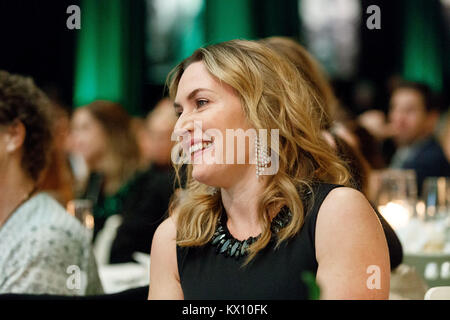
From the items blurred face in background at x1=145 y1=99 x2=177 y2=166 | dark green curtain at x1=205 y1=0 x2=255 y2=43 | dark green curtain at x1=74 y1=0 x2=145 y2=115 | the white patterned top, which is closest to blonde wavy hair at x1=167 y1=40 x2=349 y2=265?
the white patterned top

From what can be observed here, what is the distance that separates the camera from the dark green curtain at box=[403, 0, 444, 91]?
10.6 meters

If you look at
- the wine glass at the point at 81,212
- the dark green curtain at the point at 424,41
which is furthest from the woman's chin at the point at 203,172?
the dark green curtain at the point at 424,41

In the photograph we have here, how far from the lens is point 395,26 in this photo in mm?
11688

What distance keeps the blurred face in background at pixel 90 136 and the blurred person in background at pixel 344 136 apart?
2.15 m

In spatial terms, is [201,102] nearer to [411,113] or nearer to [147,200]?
[147,200]

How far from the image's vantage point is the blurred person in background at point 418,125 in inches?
183

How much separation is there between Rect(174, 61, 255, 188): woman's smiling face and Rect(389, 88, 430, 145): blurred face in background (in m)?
3.88

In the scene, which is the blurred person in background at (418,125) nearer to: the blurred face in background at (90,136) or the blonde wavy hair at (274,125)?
the blurred face in background at (90,136)

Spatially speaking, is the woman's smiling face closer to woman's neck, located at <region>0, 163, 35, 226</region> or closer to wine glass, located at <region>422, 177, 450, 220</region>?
woman's neck, located at <region>0, 163, 35, 226</region>

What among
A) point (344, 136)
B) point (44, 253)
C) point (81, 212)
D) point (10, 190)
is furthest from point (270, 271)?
point (81, 212)

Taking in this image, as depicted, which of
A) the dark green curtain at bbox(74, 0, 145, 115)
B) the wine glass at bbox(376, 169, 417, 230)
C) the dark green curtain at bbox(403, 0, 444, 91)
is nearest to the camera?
the wine glass at bbox(376, 169, 417, 230)
